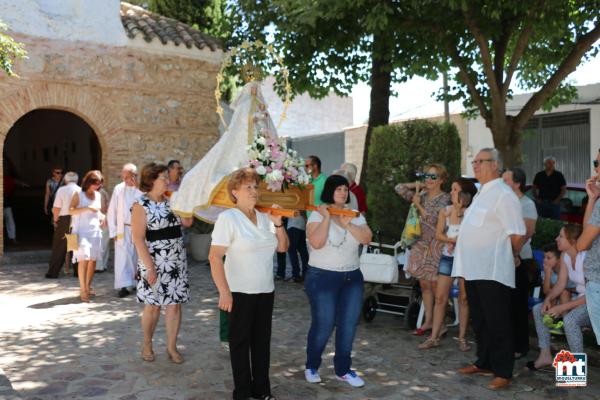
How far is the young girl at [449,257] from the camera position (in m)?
6.30

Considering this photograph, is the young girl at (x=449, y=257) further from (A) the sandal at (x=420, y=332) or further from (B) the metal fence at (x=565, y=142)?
(B) the metal fence at (x=565, y=142)

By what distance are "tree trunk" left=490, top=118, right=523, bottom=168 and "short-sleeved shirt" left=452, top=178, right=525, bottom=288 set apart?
5120mm

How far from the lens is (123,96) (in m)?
12.9

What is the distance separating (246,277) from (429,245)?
287 cm

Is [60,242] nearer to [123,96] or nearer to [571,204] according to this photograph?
[123,96]

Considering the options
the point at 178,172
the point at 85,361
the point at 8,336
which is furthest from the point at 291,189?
the point at 178,172

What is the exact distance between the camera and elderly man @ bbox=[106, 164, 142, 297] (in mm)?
8500

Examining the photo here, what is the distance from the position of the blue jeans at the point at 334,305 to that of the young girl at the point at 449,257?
157 centimetres

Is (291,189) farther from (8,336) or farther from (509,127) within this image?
(509,127)

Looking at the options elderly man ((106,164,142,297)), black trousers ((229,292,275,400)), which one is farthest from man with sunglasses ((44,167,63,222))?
black trousers ((229,292,275,400))

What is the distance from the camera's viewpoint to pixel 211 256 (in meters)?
4.44

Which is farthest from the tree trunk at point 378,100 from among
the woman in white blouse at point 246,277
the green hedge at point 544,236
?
the woman in white blouse at point 246,277

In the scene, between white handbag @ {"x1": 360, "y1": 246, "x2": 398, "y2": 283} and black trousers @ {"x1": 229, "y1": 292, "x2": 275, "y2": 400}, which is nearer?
black trousers @ {"x1": 229, "y1": 292, "x2": 275, "y2": 400}

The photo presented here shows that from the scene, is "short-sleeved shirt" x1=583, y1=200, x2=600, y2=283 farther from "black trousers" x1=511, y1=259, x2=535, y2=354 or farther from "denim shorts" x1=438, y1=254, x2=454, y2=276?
"denim shorts" x1=438, y1=254, x2=454, y2=276
